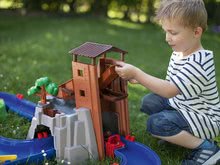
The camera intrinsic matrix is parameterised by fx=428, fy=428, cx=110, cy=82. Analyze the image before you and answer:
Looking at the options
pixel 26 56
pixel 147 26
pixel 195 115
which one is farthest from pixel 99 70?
pixel 147 26

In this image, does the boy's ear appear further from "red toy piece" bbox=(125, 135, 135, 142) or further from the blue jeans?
"red toy piece" bbox=(125, 135, 135, 142)

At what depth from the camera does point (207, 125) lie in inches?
91.7

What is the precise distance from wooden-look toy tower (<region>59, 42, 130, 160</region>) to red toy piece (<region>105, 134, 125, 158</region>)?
0.03 m

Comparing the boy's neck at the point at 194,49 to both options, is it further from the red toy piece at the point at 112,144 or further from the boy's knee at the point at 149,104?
the red toy piece at the point at 112,144

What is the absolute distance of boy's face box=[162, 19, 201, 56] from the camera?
2.25 metres

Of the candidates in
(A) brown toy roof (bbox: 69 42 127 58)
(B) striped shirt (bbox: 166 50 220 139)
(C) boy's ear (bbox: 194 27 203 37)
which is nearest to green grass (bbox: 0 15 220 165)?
(B) striped shirt (bbox: 166 50 220 139)

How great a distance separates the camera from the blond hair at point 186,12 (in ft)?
7.29

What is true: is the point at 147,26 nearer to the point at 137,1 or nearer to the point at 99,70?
the point at 137,1

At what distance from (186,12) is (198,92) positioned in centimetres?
42

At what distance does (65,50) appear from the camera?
5.33m

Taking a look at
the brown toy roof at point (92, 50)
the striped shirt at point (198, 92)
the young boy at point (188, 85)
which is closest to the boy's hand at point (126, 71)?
the young boy at point (188, 85)

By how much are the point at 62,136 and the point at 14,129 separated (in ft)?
2.13

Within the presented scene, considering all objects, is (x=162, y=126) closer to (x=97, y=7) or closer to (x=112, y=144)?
(x=112, y=144)

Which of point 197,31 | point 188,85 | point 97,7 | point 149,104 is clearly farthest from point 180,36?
point 97,7
